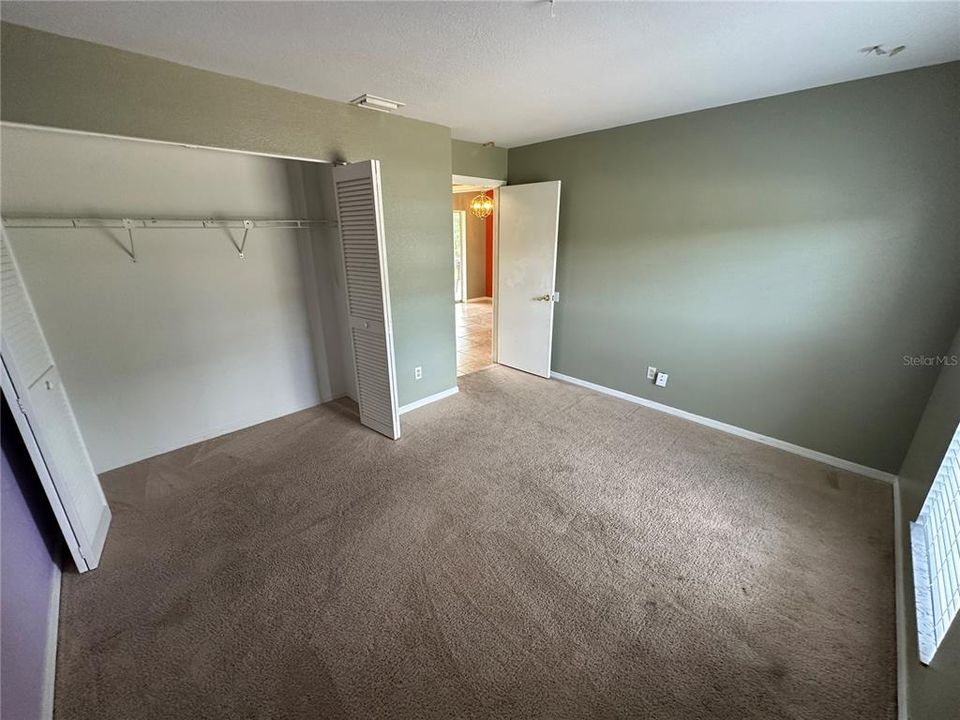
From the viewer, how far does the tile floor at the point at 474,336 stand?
478 centimetres

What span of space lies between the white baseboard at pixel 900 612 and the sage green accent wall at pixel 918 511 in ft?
0.09

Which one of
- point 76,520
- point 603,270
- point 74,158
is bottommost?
point 76,520

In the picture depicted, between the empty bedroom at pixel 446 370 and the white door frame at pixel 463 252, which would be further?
the white door frame at pixel 463 252

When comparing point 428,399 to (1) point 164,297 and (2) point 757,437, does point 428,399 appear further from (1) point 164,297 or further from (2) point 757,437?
(2) point 757,437

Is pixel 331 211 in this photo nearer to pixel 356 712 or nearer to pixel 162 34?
pixel 162 34

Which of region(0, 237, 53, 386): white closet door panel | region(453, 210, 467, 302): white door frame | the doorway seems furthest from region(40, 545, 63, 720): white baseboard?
region(453, 210, 467, 302): white door frame

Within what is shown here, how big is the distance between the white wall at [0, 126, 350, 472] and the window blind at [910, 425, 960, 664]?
3.92 m

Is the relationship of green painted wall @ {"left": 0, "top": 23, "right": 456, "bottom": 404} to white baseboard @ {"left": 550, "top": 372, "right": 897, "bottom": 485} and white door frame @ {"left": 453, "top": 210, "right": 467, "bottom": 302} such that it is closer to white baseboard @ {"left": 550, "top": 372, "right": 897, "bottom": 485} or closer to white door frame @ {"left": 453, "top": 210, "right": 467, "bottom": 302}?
white baseboard @ {"left": 550, "top": 372, "right": 897, "bottom": 485}

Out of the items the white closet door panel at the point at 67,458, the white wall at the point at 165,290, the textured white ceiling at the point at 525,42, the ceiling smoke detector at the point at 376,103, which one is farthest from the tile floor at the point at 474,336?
the white closet door panel at the point at 67,458

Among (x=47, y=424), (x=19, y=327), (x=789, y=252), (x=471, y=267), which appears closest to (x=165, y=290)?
(x=19, y=327)

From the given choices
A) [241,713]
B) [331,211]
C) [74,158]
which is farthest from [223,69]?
[241,713]

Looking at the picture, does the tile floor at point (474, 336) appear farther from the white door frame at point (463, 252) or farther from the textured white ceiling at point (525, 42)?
the textured white ceiling at point (525, 42)

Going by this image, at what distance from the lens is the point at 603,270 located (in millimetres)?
3562

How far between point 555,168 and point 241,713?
423cm
